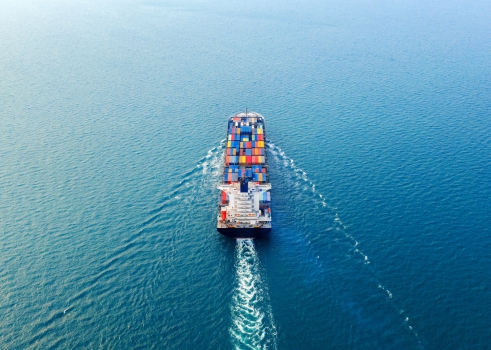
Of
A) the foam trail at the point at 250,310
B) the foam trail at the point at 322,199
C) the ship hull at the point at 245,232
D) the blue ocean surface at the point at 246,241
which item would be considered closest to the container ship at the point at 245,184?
the ship hull at the point at 245,232

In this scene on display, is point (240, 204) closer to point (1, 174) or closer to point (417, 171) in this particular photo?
point (417, 171)

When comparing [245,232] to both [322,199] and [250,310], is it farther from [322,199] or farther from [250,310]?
[322,199]

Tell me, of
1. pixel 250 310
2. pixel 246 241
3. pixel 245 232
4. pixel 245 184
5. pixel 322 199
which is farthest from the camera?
pixel 322 199

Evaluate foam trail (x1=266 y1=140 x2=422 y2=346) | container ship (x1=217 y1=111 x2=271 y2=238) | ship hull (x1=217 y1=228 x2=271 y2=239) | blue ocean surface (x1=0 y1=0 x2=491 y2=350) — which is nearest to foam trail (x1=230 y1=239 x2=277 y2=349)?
blue ocean surface (x1=0 y1=0 x2=491 y2=350)

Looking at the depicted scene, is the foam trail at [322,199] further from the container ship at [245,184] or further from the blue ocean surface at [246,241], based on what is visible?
the container ship at [245,184]

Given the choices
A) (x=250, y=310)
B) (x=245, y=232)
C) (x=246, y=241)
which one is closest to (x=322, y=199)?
(x=245, y=232)

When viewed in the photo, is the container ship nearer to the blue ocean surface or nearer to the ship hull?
the ship hull
